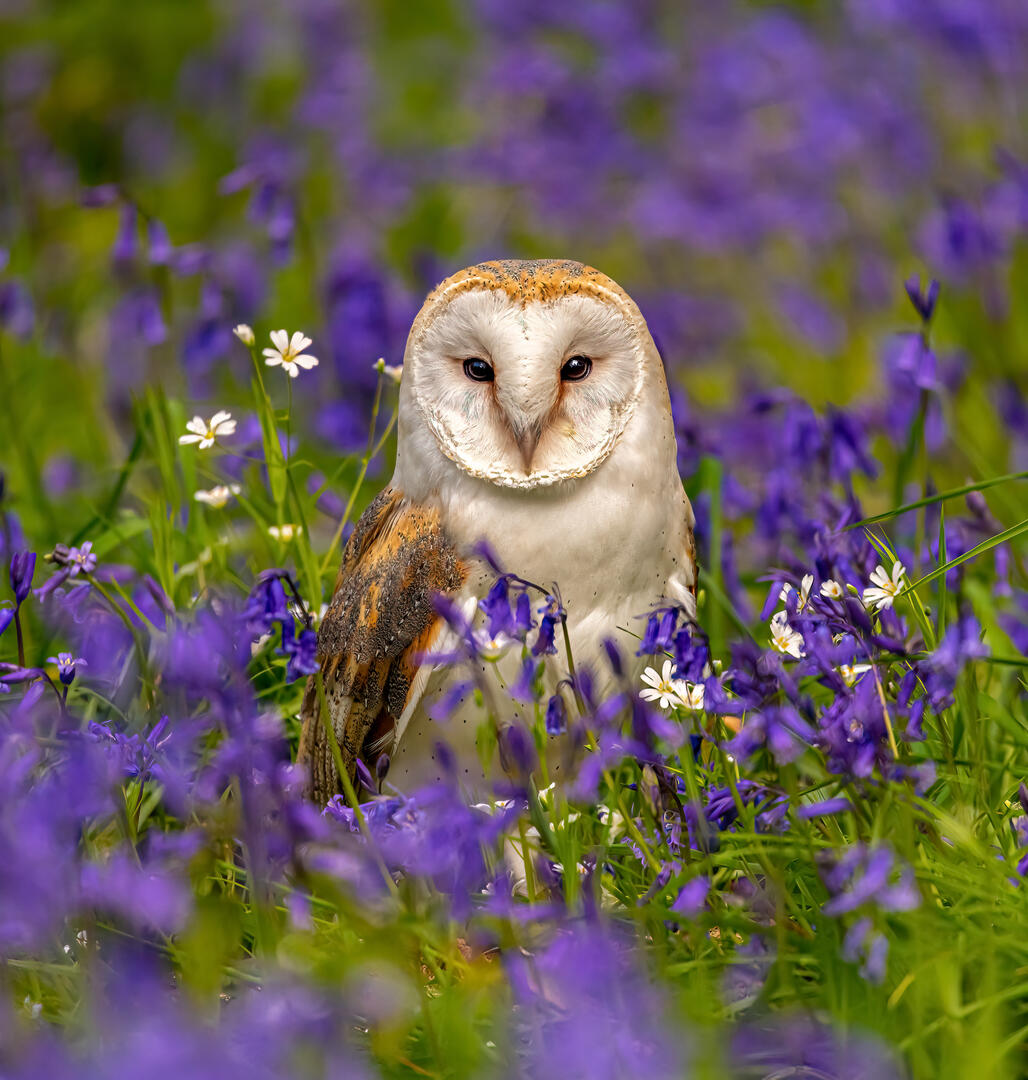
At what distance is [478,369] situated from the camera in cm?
251

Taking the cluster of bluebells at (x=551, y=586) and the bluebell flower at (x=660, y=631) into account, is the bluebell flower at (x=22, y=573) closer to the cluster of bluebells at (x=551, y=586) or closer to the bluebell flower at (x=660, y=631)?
the cluster of bluebells at (x=551, y=586)

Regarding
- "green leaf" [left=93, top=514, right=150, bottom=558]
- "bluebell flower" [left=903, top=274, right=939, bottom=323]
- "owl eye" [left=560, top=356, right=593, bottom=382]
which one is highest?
"bluebell flower" [left=903, top=274, right=939, bottom=323]

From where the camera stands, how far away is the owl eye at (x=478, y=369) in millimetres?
2498

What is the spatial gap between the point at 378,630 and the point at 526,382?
55cm

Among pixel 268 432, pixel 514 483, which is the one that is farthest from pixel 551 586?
pixel 268 432

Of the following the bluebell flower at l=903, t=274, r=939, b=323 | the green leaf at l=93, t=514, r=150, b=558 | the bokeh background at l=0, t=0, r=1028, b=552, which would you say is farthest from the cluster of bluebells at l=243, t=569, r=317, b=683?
the bokeh background at l=0, t=0, r=1028, b=552

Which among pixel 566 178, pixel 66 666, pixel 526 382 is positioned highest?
pixel 566 178

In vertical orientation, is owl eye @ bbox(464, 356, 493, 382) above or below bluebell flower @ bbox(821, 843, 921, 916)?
above

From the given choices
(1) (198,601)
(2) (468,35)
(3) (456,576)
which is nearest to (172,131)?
(2) (468,35)

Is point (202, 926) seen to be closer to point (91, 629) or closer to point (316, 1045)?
point (316, 1045)

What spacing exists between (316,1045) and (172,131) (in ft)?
21.9

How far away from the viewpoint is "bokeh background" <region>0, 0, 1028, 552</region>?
4887mm

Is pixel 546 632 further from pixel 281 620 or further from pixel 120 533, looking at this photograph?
pixel 120 533

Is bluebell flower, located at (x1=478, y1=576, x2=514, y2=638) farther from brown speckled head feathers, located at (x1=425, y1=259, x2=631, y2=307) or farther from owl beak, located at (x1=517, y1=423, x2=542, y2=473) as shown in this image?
brown speckled head feathers, located at (x1=425, y1=259, x2=631, y2=307)
